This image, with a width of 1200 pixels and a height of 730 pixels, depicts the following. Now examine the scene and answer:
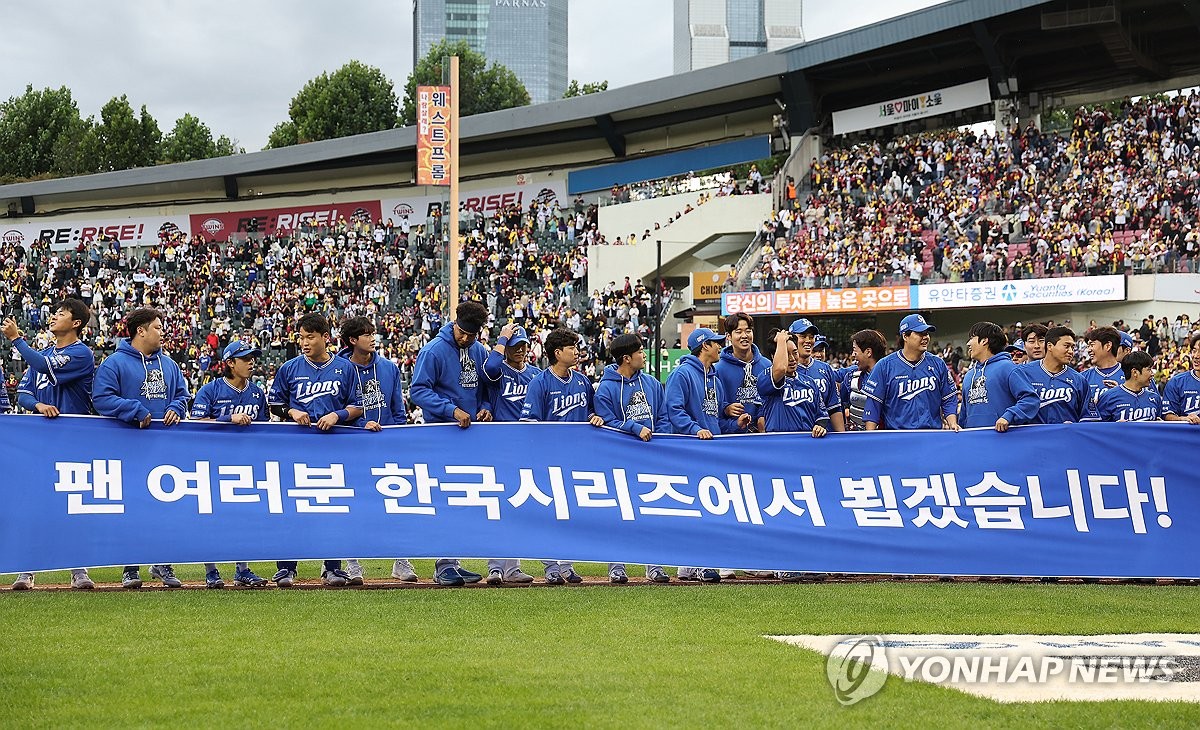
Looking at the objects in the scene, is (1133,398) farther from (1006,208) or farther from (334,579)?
(1006,208)

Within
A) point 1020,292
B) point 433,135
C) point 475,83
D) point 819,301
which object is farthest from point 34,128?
point 1020,292

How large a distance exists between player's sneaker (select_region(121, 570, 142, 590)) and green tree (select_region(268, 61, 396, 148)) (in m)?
63.6

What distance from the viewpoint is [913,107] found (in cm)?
3800

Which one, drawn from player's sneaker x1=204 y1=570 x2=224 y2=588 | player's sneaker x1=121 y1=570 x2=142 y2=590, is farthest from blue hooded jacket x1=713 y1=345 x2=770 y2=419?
player's sneaker x1=121 y1=570 x2=142 y2=590

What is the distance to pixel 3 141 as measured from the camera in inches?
3007

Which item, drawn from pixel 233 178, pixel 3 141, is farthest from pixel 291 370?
pixel 3 141

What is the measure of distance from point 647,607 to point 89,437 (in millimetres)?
4008

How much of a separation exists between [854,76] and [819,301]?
10947 mm

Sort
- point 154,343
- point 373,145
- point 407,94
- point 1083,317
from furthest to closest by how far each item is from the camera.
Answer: point 407,94 < point 373,145 < point 1083,317 < point 154,343

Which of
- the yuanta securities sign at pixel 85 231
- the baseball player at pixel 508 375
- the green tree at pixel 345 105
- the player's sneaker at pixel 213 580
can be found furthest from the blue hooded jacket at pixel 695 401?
the green tree at pixel 345 105

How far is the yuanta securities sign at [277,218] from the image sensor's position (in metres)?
48.6

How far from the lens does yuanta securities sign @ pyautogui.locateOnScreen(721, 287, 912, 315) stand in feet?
101

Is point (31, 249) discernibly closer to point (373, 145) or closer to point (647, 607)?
point (373, 145)

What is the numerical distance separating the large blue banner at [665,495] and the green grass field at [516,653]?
291 mm
